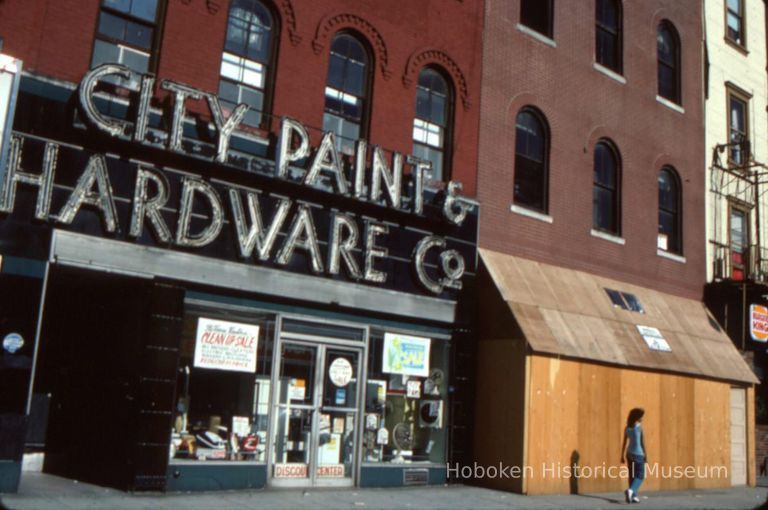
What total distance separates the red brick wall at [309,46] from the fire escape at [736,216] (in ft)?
29.2

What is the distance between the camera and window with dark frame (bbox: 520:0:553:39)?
17312 millimetres

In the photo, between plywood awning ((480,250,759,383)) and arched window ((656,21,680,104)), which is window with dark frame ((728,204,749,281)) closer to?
plywood awning ((480,250,759,383))

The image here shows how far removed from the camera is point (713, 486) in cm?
1705

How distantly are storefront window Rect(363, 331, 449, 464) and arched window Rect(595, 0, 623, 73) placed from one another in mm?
8865

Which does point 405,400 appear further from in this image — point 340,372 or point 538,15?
point 538,15

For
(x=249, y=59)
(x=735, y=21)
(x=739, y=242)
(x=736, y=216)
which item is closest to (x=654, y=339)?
(x=739, y=242)

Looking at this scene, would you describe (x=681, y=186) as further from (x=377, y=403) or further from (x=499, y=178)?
(x=377, y=403)

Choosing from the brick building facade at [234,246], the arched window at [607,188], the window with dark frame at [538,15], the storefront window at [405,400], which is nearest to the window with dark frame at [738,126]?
the arched window at [607,188]

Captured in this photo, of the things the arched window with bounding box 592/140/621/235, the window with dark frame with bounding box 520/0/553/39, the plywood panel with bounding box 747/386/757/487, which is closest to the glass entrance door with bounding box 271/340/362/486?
the arched window with bounding box 592/140/621/235

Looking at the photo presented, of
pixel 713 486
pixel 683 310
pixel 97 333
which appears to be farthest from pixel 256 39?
pixel 713 486

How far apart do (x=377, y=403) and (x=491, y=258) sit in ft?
12.3

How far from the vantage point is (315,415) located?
12531 mm

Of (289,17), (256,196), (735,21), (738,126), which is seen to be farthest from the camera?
(735,21)

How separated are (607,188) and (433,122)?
534 centimetres
